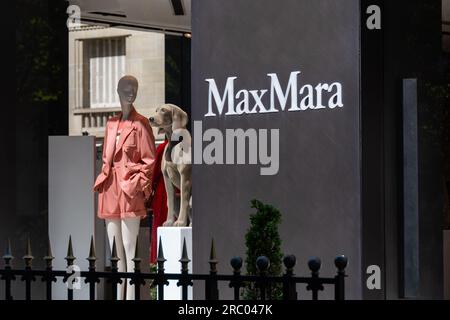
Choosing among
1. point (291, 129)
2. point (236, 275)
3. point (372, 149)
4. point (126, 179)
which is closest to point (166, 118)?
point (126, 179)

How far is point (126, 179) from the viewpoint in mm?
12273

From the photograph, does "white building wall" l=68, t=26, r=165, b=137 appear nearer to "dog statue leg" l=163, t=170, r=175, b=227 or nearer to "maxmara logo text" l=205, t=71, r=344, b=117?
"dog statue leg" l=163, t=170, r=175, b=227

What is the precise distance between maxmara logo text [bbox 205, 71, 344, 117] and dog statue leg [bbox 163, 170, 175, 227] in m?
1.73

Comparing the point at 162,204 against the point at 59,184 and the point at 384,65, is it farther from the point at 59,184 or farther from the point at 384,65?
the point at 384,65

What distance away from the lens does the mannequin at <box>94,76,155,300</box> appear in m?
12.2

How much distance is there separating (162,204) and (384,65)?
12.9ft

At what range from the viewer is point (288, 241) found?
1033 centimetres

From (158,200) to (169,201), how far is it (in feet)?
2.45

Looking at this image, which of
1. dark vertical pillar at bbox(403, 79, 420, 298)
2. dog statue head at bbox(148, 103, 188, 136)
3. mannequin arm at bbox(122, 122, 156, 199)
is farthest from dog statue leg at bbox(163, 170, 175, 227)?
dark vertical pillar at bbox(403, 79, 420, 298)

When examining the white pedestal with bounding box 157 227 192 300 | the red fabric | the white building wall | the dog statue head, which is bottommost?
the white pedestal with bounding box 157 227 192 300

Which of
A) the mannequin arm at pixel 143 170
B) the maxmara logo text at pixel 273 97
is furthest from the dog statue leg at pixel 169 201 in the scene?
the maxmara logo text at pixel 273 97

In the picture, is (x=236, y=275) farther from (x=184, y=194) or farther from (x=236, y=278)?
(x=184, y=194)

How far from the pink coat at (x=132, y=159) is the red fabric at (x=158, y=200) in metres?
0.69

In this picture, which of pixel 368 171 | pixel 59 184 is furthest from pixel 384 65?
pixel 59 184
